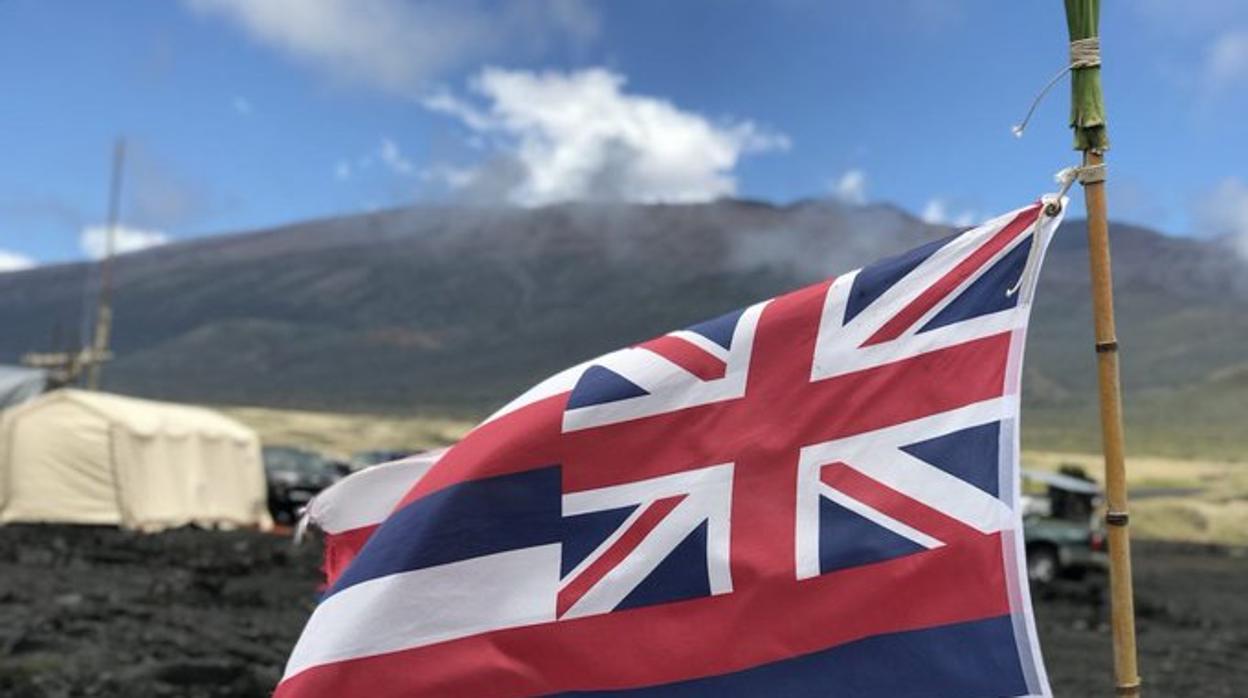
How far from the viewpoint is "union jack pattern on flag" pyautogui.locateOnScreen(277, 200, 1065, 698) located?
326 cm

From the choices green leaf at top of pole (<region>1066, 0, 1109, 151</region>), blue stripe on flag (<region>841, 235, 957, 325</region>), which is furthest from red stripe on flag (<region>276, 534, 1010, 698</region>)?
green leaf at top of pole (<region>1066, 0, 1109, 151</region>)

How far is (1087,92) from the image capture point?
3.20 metres

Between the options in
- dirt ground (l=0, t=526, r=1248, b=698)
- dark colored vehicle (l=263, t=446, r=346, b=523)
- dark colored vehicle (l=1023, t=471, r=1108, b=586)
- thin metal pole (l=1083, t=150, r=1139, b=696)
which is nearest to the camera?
thin metal pole (l=1083, t=150, r=1139, b=696)

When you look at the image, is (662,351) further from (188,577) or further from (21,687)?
(188,577)

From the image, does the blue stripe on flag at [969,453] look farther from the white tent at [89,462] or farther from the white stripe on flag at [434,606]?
the white tent at [89,462]

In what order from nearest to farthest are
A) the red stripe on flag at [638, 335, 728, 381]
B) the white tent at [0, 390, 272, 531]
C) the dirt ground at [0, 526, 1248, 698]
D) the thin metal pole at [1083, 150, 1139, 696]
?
the thin metal pole at [1083, 150, 1139, 696] → the red stripe on flag at [638, 335, 728, 381] → the dirt ground at [0, 526, 1248, 698] → the white tent at [0, 390, 272, 531]

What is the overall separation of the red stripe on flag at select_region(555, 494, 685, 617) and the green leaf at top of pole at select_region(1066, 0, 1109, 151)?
4.64 feet

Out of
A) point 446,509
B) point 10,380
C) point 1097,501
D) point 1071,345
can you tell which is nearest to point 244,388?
point 1071,345

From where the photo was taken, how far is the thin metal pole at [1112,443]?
311 centimetres

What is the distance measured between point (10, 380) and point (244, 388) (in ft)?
505

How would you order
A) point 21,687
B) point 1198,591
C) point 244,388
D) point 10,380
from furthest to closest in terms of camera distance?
1. point 244,388
2. point 10,380
3. point 1198,591
4. point 21,687

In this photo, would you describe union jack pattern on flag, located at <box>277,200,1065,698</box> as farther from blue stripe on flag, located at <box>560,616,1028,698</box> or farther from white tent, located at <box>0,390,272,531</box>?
white tent, located at <box>0,390,272,531</box>

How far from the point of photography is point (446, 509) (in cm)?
348

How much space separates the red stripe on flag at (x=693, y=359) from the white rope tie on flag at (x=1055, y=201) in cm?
81
